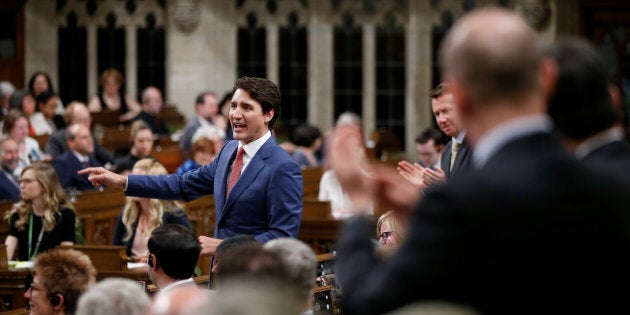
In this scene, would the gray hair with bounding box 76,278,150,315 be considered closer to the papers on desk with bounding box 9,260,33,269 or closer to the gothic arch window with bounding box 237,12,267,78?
the papers on desk with bounding box 9,260,33,269

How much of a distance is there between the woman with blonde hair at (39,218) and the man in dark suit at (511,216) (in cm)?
574

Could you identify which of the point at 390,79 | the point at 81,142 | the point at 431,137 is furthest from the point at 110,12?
the point at 431,137

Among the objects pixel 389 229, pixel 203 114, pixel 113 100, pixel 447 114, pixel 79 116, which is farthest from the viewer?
pixel 113 100

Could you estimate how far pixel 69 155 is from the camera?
34.7 ft

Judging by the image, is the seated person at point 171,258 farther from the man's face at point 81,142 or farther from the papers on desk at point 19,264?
the man's face at point 81,142

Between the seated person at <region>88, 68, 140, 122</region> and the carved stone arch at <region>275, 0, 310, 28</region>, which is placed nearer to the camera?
the seated person at <region>88, 68, 140, 122</region>

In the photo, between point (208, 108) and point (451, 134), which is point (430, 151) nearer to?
point (208, 108)

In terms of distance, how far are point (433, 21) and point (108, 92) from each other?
4984mm

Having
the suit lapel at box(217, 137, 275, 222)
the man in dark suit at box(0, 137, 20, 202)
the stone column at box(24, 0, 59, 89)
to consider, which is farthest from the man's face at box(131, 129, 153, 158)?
→ the stone column at box(24, 0, 59, 89)

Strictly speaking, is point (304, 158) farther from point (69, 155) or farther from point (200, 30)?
point (200, 30)

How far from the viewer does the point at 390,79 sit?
17.3 m

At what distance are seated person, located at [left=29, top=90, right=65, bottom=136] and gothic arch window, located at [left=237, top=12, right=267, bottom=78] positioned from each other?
4.46 m

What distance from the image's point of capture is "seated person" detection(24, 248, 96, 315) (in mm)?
4023

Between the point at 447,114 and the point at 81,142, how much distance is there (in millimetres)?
6238
